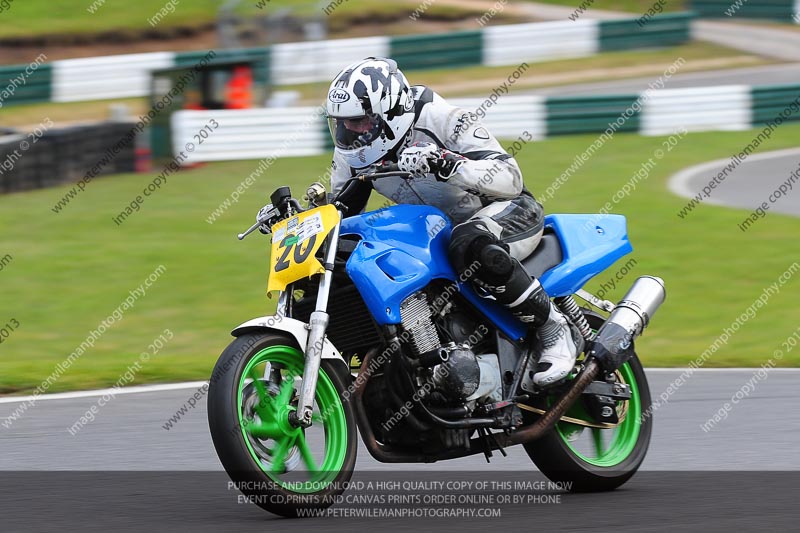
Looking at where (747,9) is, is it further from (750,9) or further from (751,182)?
(751,182)

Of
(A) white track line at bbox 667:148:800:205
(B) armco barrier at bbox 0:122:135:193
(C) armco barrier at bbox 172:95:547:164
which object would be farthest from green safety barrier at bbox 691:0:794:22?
(B) armco barrier at bbox 0:122:135:193

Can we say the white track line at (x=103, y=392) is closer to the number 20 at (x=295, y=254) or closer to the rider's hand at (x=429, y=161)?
the number 20 at (x=295, y=254)

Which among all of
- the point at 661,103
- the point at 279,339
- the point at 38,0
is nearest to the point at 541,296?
the point at 279,339

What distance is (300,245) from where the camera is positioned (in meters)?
5.00

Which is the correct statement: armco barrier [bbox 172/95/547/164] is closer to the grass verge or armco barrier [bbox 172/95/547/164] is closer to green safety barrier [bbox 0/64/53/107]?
the grass verge

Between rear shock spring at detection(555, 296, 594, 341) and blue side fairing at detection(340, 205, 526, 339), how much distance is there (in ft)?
1.62

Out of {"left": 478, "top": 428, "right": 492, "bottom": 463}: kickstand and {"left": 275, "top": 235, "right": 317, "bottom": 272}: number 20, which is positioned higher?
{"left": 275, "top": 235, "right": 317, "bottom": 272}: number 20

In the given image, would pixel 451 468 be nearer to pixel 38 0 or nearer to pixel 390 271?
pixel 390 271

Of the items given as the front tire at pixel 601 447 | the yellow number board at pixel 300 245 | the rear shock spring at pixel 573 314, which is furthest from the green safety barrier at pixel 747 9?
the yellow number board at pixel 300 245

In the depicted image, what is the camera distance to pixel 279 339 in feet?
16.1

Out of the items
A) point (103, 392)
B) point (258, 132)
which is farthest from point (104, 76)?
point (103, 392)

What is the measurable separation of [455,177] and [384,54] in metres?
18.5

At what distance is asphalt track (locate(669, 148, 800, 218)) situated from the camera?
1438cm

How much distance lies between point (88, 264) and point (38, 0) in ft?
57.4
